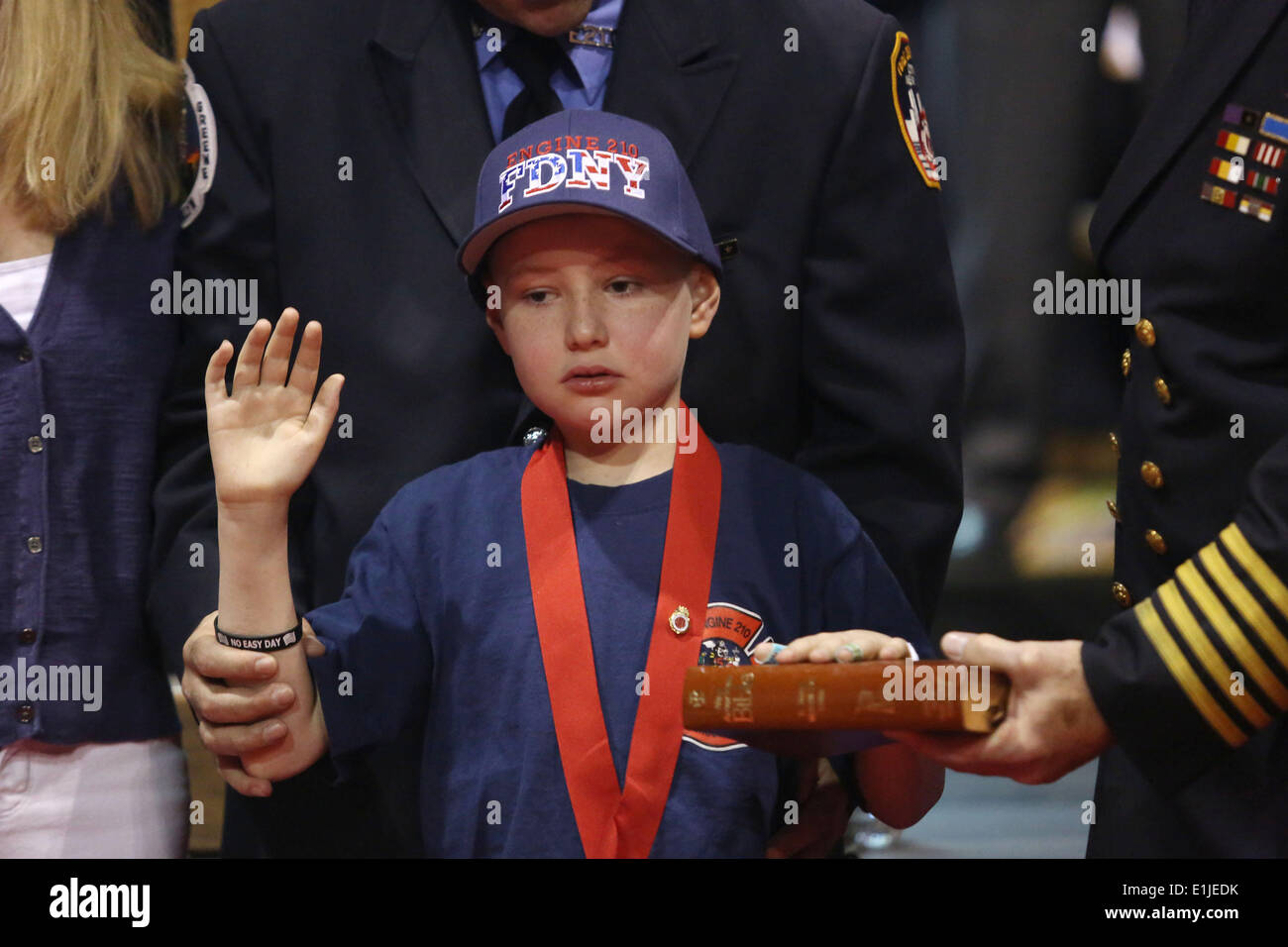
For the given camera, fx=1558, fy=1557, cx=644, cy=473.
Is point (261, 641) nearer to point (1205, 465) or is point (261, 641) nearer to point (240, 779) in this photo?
point (240, 779)

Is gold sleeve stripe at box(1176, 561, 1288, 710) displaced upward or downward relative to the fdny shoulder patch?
downward

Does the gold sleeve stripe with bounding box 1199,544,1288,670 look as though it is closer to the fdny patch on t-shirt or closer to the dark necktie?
the fdny patch on t-shirt

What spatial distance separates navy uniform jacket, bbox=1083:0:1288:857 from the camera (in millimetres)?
1421

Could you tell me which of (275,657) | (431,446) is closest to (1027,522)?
(431,446)

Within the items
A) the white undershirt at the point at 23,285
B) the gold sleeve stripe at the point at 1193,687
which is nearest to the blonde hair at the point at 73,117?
the white undershirt at the point at 23,285

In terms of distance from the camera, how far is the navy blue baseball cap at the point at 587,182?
1534 mm

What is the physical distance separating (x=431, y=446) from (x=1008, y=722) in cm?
69

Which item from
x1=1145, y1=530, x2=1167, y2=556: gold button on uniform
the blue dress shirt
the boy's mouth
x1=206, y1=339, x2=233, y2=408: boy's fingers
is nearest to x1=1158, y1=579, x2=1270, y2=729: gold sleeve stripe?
x1=1145, y1=530, x2=1167, y2=556: gold button on uniform

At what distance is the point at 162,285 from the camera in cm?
187

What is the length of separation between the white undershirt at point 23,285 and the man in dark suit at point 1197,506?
113cm

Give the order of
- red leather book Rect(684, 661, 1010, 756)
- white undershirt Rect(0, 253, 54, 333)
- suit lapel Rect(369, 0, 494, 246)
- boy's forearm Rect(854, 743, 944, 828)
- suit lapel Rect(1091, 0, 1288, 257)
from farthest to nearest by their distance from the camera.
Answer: white undershirt Rect(0, 253, 54, 333) < suit lapel Rect(369, 0, 494, 246) < boy's forearm Rect(854, 743, 944, 828) < suit lapel Rect(1091, 0, 1288, 257) < red leather book Rect(684, 661, 1010, 756)

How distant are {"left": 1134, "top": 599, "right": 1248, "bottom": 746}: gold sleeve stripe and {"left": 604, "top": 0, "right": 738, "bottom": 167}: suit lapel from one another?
714 millimetres

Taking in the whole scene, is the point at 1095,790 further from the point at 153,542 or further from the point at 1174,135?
the point at 153,542

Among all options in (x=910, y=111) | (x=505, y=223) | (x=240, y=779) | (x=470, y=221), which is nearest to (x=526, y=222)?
(x=505, y=223)
